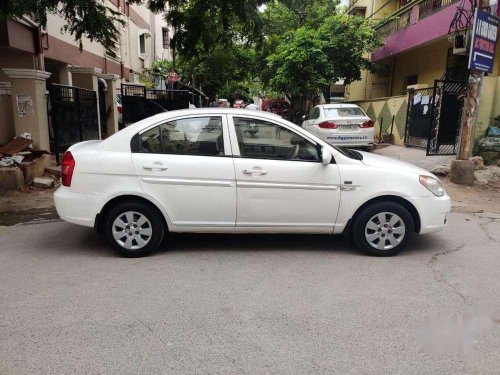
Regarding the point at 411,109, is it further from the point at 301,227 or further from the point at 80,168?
the point at 80,168

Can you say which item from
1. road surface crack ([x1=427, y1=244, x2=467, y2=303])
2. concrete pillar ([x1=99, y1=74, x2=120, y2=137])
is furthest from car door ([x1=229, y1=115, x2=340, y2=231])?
concrete pillar ([x1=99, y1=74, x2=120, y2=137])

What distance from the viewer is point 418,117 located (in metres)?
12.7

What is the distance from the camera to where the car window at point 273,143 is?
186 inches

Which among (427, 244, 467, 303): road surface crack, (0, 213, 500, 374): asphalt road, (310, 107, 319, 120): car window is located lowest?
(0, 213, 500, 374): asphalt road

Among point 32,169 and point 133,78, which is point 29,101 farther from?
point 133,78

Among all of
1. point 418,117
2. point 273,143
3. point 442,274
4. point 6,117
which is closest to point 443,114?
point 418,117

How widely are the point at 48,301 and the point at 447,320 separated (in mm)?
3342

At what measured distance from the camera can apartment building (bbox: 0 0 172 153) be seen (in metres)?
8.95

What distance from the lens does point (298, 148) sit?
15.6 feet

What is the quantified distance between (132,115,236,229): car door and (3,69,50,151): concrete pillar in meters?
5.52

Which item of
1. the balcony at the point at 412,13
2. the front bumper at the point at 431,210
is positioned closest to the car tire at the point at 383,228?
the front bumper at the point at 431,210

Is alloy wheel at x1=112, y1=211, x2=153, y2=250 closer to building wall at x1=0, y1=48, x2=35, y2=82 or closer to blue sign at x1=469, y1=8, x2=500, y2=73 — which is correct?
blue sign at x1=469, y1=8, x2=500, y2=73

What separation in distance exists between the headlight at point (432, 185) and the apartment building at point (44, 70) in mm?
7658

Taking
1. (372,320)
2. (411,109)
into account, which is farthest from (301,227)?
(411,109)
